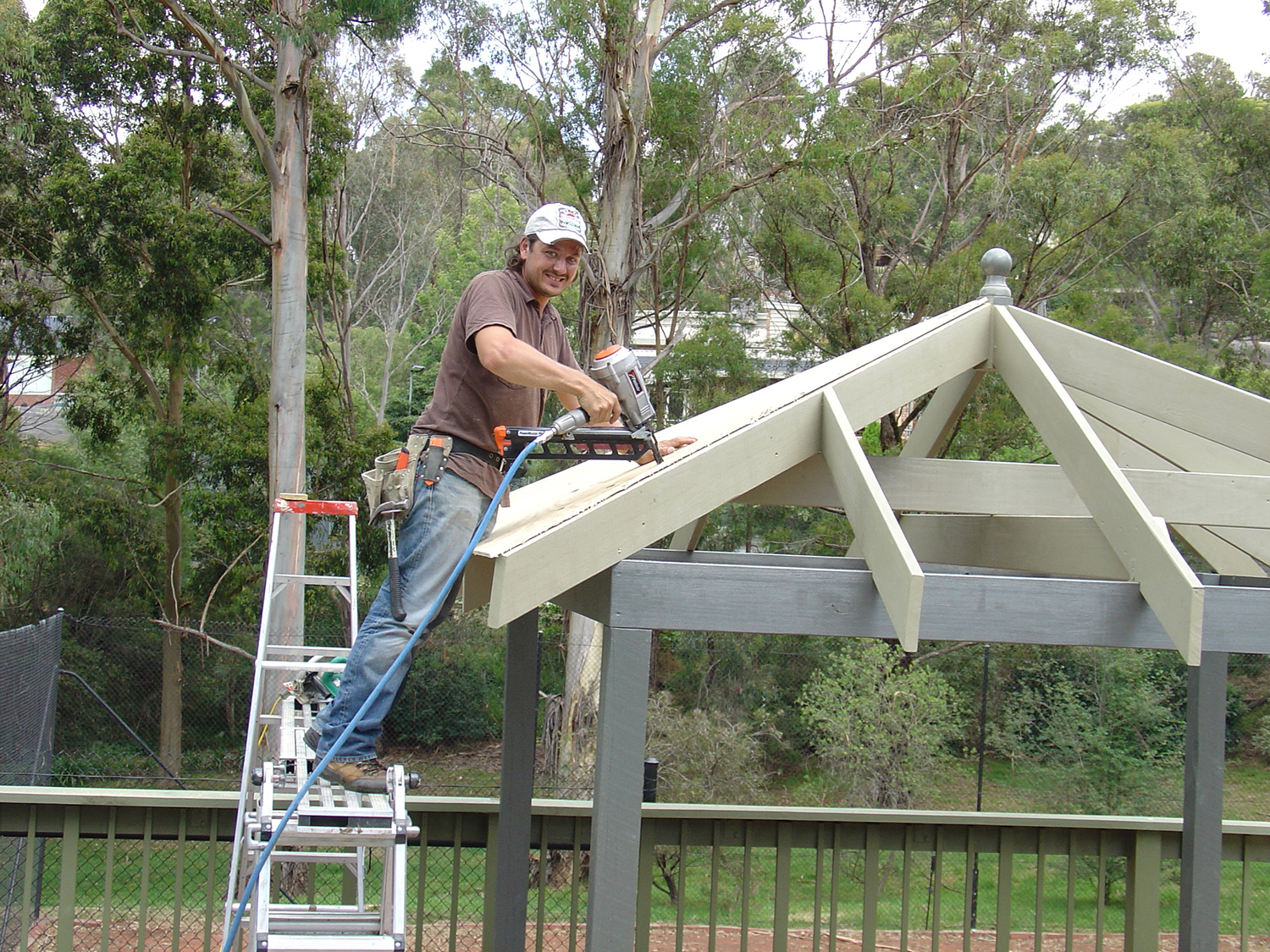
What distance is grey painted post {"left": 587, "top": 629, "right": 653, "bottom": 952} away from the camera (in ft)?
7.91

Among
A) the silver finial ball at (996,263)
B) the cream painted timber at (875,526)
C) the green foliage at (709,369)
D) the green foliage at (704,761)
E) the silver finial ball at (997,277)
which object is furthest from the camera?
the green foliage at (709,369)

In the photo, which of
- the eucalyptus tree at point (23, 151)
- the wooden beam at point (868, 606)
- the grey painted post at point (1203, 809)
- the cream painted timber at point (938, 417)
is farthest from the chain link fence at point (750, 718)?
the wooden beam at point (868, 606)

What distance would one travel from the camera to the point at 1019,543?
3.64 meters

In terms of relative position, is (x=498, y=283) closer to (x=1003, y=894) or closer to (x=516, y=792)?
(x=516, y=792)

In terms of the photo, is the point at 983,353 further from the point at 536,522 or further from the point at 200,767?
the point at 200,767

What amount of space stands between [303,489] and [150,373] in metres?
4.25

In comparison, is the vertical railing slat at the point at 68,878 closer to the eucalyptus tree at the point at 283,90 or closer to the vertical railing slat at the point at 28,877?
the vertical railing slat at the point at 28,877

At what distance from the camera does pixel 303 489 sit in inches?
474

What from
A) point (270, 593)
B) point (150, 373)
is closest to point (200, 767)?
point (150, 373)

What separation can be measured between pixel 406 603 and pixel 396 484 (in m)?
0.30

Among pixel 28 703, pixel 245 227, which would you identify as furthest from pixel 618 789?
pixel 245 227

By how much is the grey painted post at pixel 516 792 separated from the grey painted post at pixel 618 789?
45.2 inches

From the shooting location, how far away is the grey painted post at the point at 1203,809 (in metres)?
3.15

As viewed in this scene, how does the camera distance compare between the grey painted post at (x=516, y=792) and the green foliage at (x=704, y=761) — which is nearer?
the grey painted post at (x=516, y=792)
